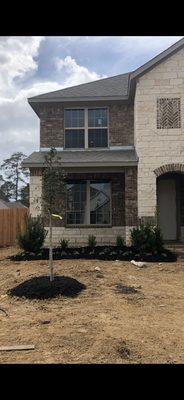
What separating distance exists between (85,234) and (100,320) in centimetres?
950

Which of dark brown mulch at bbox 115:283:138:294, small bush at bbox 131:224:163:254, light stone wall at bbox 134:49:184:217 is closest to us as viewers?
dark brown mulch at bbox 115:283:138:294

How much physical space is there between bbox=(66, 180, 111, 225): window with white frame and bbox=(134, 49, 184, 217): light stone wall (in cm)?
214

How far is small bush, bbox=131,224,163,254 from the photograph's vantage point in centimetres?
1287

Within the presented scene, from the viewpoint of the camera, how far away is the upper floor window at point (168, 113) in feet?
46.2

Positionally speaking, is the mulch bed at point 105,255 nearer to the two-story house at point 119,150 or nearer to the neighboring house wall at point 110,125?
the two-story house at point 119,150

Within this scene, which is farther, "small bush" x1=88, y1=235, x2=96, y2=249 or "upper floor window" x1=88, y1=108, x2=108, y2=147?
"upper floor window" x1=88, y1=108, x2=108, y2=147

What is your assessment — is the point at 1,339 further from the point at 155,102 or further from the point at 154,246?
the point at 155,102

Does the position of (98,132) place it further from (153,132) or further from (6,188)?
(6,188)

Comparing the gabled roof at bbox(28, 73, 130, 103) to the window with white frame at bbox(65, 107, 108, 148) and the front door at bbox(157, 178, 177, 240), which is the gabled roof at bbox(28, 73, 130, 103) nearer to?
the window with white frame at bbox(65, 107, 108, 148)

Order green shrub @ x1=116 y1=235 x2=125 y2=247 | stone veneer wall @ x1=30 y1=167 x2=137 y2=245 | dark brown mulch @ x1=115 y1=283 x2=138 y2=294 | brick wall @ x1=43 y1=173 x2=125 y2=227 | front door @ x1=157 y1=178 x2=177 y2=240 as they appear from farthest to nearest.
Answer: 1. front door @ x1=157 y1=178 x2=177 y2=240
2. brick wall @ x1=43 y1=173 x2=125 y2=227
3. stone veneer wall @ x1=30 y1=167 x2=137 y2=245
4. green shrub @ x1=116 y1=235 x2=125 y2=247
5. dark brown mulch @ x1=115 y1=283 x2=138 y2=294

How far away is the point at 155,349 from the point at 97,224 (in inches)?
433

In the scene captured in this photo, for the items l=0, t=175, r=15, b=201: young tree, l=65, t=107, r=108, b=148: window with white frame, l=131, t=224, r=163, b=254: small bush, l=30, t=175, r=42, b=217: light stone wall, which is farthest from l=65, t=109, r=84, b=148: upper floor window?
l=0, t=175, r=15, b=201: young tree
